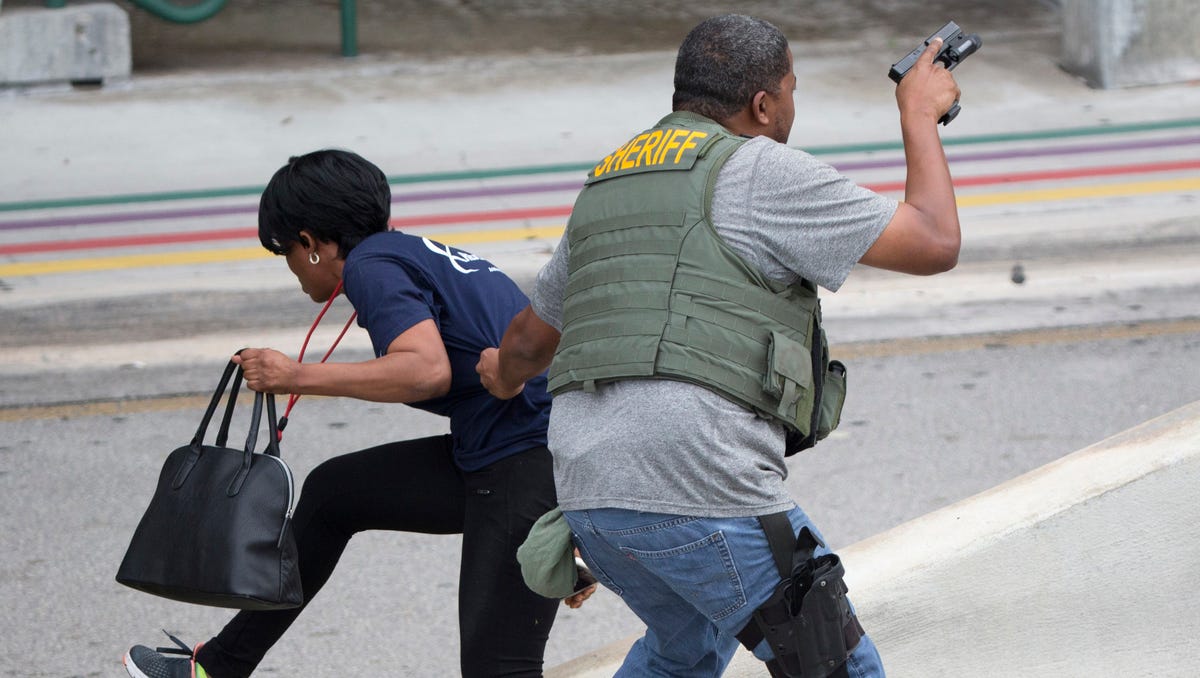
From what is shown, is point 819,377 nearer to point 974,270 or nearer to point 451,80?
point 974,270

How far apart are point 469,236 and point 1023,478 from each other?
182 inches

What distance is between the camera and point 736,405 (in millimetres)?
2471

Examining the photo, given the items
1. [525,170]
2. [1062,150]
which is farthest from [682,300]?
[1062,150]

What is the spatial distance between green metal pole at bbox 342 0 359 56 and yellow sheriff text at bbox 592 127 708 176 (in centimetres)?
857

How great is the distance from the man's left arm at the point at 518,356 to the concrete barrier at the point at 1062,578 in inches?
37.7

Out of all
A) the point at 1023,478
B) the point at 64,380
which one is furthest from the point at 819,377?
the point at 64,380

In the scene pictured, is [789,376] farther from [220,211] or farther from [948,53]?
[220,211]

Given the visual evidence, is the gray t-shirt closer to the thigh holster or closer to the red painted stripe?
the thigh holster

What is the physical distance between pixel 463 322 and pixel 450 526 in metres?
0.45

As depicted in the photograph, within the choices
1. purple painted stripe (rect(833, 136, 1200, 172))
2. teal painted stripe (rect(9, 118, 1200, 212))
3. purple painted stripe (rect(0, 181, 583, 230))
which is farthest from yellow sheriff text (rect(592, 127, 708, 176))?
purple painted stripe (rect(833, 136, 1200, 172))

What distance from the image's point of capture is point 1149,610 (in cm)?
338

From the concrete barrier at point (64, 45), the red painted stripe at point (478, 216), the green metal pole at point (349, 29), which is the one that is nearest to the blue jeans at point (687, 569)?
the red painted stripe at point (478, 216)

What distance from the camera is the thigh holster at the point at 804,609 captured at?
250 centimetres

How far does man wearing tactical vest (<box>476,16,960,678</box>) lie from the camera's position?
8.02 ft
